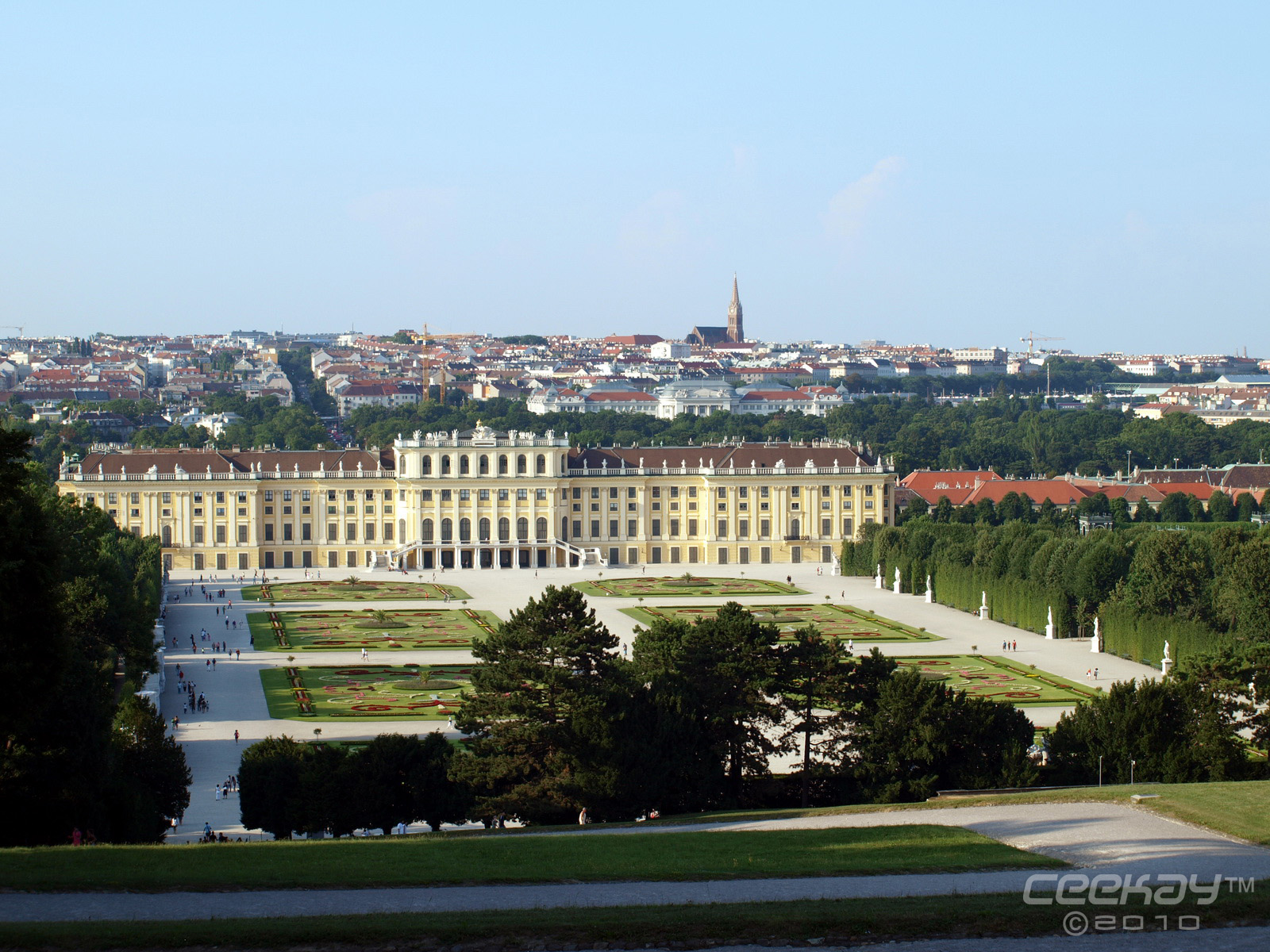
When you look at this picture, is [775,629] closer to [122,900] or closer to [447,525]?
[122,900]

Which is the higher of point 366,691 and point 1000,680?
point 366,691

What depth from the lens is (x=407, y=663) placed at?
5469cm

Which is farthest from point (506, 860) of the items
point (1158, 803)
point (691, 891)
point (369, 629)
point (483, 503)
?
point (483, 503)

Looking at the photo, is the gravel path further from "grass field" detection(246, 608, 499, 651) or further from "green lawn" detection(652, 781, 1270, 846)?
"grass field" detection(246, 608, 499, 651)

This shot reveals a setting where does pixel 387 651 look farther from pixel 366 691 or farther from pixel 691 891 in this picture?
pixel 691 891

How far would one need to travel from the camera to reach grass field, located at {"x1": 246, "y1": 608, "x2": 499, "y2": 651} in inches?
2329

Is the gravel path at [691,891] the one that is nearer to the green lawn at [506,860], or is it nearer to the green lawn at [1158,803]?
the green lawn at [506,860]

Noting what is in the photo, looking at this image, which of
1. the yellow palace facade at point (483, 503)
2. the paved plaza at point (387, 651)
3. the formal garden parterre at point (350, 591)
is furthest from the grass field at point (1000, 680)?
the yellow palace facade at point (483, 503)

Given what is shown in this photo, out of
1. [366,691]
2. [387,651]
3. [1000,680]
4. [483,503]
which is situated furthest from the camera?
[483,503]

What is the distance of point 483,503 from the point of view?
295 feet

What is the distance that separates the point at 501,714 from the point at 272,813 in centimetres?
456

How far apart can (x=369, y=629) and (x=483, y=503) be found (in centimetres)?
2674

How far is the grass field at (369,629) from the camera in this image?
59.2 m

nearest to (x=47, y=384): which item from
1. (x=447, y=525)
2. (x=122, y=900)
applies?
(x=447, y=525)
